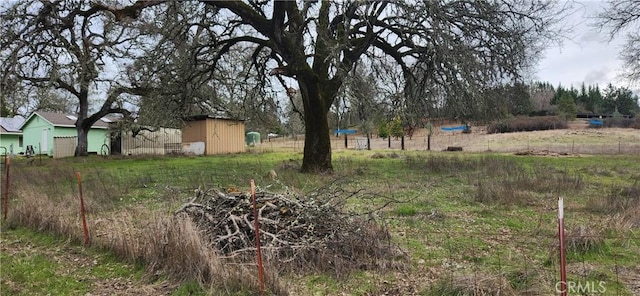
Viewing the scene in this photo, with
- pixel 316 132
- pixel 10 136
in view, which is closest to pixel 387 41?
pixel 316 132

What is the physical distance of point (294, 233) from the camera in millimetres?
4383

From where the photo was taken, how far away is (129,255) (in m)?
4.48

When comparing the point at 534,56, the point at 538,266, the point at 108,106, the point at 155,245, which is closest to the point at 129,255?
the point at 155,245

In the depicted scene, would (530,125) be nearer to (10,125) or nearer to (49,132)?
(49,132)

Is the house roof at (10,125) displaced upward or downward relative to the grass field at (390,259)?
upward

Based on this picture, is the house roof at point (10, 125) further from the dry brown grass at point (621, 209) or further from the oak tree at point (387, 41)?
the dry brown grass at point (621, 209)

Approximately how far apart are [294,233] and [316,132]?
881cm

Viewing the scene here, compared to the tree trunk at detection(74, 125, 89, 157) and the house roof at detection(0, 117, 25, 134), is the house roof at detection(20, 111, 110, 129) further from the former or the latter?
the tree trunk at detection(74, 125, 89, 157)

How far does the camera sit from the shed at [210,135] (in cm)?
2850

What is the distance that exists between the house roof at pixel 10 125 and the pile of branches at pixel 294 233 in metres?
42.7

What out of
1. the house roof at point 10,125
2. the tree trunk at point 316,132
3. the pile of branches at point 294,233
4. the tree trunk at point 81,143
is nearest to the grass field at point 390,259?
the pile of branches at point 294,233

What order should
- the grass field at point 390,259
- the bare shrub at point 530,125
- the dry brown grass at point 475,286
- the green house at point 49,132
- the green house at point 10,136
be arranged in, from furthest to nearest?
the bare shrub at point 530,125 < the green house at point 10,136 < the green house at point 49,132 < the grass field at point 390,259 < the dry brown grass at point 475,286

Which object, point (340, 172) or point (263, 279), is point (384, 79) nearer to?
point (340, 172)

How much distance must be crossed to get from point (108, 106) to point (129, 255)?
23.6 m
